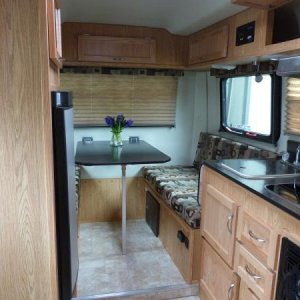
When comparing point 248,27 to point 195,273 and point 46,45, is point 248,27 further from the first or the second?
point 195,273

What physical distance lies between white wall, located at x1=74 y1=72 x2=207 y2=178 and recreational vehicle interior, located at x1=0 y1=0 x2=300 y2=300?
1cm

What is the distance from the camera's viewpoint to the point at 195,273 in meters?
2.21

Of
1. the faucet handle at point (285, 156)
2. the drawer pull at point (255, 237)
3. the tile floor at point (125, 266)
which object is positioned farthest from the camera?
the tile floor at point (125, 266)

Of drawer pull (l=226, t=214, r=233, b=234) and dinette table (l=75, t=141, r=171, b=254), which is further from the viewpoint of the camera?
dinette table (l=75, t=141, r=171, b=254)

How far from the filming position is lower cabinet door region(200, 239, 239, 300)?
1.66 m

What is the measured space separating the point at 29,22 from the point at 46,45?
0.10 metres

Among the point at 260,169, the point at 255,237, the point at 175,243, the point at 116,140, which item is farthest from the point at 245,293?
the point at 116,140

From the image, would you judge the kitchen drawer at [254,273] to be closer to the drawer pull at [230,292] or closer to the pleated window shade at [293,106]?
the drawer pull at [230,292]

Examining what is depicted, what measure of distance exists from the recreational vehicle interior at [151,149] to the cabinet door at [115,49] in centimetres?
1

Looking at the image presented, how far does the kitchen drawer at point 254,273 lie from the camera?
1.34m

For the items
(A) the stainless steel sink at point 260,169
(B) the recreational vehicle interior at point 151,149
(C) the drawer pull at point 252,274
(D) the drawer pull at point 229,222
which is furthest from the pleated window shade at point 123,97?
(C) the drawer pull at point 252,274

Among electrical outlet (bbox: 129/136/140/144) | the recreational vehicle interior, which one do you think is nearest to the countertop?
the recreational vehicle interior

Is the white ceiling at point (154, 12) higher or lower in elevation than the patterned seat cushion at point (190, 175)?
higher

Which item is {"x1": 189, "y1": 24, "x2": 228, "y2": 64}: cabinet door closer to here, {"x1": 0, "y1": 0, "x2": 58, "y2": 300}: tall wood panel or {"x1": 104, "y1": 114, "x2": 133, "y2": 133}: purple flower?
{"x1": 104, "y1": 114, "x2": 133, "y2": 133}: purple flower
